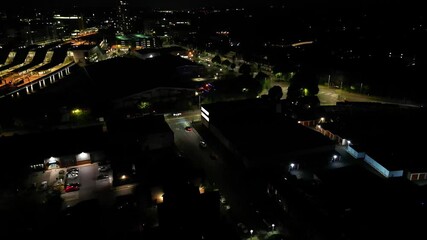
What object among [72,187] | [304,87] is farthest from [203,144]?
[304,87]

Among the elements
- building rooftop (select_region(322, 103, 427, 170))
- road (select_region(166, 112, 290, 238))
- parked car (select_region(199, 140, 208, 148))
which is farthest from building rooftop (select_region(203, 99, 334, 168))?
building rooftop (select_region(322, 103, 427, 170))

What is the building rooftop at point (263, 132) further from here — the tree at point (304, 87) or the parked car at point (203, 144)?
the tree at point (304, 87)

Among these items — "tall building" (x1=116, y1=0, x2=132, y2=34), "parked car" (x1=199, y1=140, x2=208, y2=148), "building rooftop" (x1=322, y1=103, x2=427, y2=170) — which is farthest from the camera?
"tall building" (x1=116, y1=0, x2=132, y2=34)

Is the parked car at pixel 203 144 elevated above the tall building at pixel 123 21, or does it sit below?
below

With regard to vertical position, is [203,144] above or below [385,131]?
below

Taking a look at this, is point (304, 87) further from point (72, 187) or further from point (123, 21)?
point (123, 21)

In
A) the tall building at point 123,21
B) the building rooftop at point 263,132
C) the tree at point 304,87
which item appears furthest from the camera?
the tall building at point 123,21

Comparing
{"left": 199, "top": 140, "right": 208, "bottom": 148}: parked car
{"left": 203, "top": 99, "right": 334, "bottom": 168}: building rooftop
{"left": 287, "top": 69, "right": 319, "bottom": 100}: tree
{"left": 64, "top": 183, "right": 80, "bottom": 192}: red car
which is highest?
{"left": 287, "top": 69, "right": 319, "bottom": 100}: tree

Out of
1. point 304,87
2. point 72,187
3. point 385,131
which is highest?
point 304,87

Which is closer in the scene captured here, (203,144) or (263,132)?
(203,144)

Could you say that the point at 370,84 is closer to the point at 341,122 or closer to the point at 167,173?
the point at 341,122

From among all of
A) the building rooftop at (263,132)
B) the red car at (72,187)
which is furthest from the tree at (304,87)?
the red car at (72,187)

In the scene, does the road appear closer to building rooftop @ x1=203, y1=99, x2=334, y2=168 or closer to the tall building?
building rooftop @ x1=203, y1=99, x2=334, y2=168
